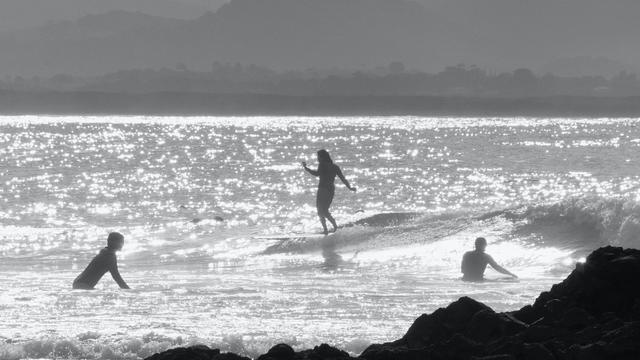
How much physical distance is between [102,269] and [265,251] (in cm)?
702

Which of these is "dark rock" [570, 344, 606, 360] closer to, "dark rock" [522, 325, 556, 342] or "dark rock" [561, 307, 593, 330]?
"dark rock" [522, 325, 556, 342]

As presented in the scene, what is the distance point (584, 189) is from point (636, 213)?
92.6 feet

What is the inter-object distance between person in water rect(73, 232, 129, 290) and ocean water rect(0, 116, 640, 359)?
19 cm

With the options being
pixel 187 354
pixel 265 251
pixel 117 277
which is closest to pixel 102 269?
pixel 117 277

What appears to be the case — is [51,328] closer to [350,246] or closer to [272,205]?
[350,246]

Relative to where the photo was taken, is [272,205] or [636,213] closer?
[636,213]

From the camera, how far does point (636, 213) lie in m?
20.9

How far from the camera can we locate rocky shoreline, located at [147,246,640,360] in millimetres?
8461

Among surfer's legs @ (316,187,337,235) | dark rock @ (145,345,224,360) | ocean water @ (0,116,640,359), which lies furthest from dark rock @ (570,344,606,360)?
surfer's legs @ (316,187,337,235)

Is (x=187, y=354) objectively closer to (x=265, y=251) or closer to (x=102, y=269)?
(x=102, y=269)

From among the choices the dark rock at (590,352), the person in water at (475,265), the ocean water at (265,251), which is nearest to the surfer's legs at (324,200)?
the ocean water at (265,251)

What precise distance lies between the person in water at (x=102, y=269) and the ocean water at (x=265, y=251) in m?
0.19

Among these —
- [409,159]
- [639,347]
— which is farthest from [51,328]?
[409,159]

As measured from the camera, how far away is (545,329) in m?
9.07
